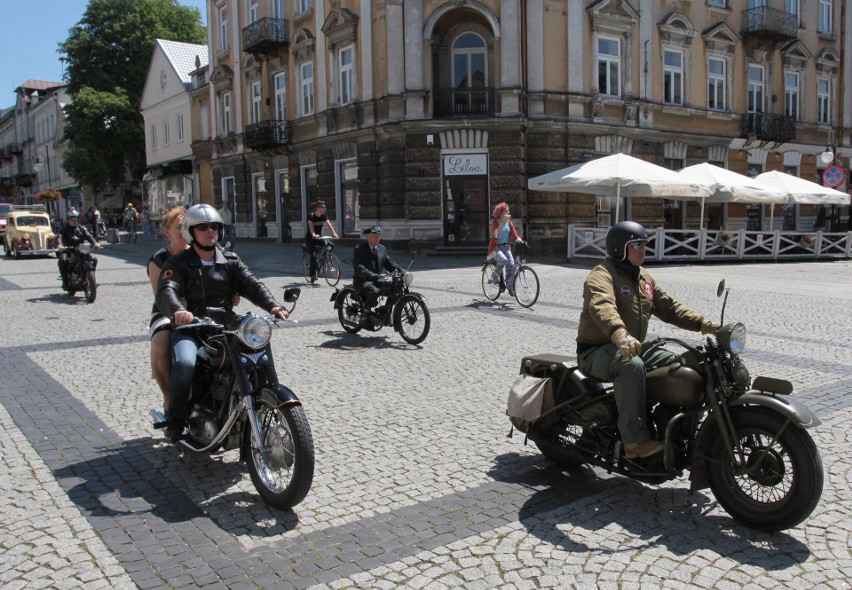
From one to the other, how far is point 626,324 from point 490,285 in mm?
8561

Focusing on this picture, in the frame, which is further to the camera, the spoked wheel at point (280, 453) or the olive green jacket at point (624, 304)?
the olive green jacket at point (624, 304)

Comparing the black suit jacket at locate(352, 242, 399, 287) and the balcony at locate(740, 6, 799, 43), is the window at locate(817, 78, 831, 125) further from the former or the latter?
the black suit jacket at locate(352, 242, 399, 287)

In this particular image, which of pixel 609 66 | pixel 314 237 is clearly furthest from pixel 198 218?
pixel 609 66

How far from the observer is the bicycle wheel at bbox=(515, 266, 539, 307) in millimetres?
12117

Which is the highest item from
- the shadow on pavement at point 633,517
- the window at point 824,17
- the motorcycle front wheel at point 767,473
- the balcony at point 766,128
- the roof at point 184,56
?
the roof at point 184,56

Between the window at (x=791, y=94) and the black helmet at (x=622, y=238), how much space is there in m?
29.7

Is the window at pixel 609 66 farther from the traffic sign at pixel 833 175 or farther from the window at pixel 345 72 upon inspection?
the window at pixel 345 72

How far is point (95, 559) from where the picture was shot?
3512mm

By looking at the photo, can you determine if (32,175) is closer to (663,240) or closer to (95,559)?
(663,240)

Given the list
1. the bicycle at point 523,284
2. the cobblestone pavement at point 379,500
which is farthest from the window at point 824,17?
the cobblestone pavement at point 379,500

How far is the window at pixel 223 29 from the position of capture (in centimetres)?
3344

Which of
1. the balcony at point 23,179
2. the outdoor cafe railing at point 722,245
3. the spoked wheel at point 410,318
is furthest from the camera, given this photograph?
the balcony at point 23,179

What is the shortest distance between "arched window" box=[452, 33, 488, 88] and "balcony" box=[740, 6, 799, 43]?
37.3 ft

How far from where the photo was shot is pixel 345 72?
2580 cm
